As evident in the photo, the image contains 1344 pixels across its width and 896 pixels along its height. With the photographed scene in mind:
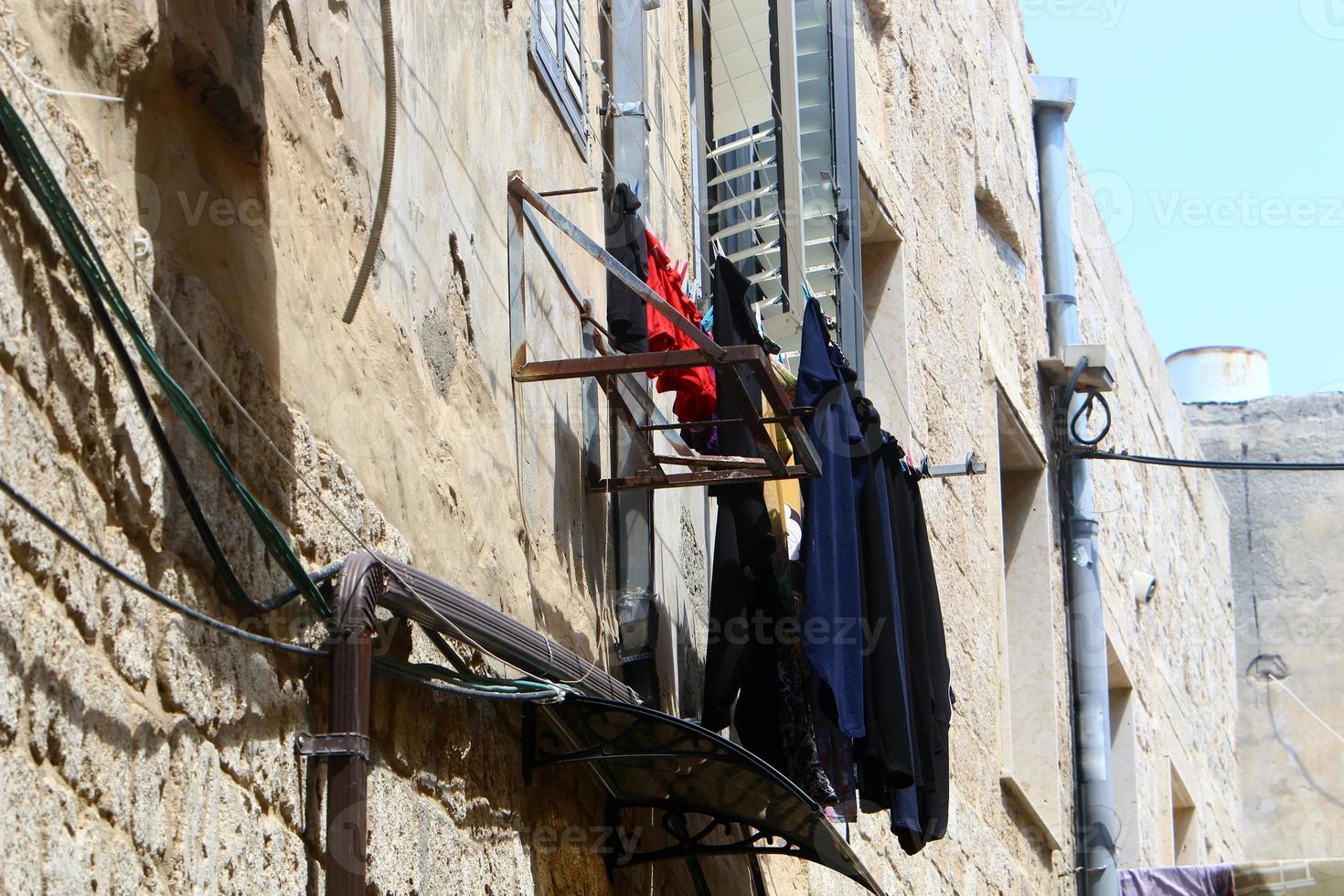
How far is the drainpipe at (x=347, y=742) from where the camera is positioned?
2.98m

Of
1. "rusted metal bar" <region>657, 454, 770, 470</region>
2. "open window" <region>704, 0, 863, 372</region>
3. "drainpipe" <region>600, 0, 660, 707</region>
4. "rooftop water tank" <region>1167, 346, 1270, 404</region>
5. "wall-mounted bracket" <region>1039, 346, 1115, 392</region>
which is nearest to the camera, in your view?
"rusted metal bar" <region>657, 454, 770, 470</region>

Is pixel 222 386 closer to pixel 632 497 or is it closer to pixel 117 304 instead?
pixel 117 304

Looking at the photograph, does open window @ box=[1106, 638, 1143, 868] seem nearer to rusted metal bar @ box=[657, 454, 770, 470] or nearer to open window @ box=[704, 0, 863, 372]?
open window @ box=[704, 0, 863, 372]

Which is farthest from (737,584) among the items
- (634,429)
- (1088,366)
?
(1088,366)

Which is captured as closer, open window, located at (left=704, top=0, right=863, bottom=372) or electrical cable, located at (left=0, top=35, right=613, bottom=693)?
electrical cable, located at (left=0, top=35, right=613, bottom=693)

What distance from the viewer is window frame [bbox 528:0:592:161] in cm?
482

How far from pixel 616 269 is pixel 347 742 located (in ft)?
5.20

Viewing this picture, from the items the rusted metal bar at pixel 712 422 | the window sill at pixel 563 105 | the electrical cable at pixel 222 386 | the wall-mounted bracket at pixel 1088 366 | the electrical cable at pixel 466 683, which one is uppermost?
the wall-mounted bracket at pixel 1088 366

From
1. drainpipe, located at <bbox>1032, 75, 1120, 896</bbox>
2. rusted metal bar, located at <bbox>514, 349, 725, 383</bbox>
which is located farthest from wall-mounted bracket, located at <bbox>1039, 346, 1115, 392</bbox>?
rusted metal bar, located at <bbox>514, 349, 725, 383</bbox>

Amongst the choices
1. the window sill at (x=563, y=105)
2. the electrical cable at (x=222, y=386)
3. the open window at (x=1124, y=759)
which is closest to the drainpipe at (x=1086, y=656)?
the open window at (x=1124, y=759)

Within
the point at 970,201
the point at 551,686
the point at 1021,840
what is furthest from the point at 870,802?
the point at 970,201

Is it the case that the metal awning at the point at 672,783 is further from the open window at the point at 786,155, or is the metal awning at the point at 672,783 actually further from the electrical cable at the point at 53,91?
the open window at the point at 786,155

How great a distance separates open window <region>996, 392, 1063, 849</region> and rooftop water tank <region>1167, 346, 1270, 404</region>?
34.1ft

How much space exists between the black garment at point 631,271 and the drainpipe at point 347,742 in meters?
1.81
